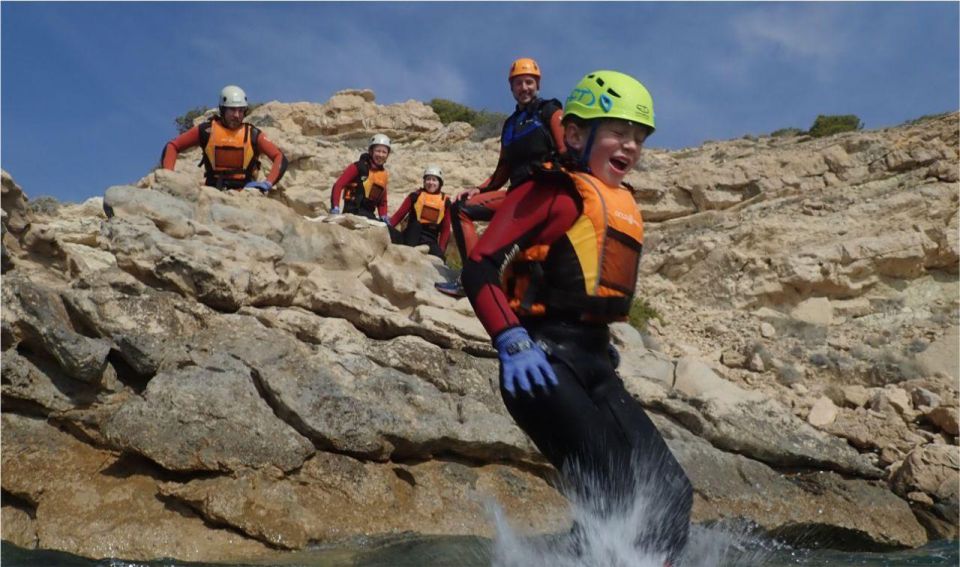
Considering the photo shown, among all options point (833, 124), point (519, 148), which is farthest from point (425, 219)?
point (833, 124)

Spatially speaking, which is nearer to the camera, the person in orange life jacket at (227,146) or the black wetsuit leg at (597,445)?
the black wetsuit leg at (597,445)

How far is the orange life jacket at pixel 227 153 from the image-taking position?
948cm

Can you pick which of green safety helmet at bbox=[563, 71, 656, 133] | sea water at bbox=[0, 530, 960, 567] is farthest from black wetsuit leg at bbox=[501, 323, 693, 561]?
sea water at bbox=[0, 530, 960, 567]

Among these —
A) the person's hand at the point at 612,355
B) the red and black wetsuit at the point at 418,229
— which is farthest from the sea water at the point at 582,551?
the red and black wetsuit at the point at 418,229

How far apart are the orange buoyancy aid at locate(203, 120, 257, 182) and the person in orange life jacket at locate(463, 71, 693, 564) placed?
6.93 meters

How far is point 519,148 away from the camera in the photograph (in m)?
7.57

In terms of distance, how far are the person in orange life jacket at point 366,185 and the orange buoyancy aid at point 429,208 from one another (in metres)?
0.67

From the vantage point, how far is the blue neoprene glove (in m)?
3.00

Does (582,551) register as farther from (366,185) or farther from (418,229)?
(366,185)

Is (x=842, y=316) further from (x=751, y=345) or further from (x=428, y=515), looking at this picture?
(x=428, y=515)

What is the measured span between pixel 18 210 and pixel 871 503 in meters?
7.43

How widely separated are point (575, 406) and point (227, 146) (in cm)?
747

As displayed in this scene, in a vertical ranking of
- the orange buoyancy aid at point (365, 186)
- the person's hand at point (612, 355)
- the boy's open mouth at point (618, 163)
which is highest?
the orange buoyancy aid at point (365, 186)

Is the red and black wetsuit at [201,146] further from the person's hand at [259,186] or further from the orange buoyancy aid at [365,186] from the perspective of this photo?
the orange buoyancy aid at [365,186]
